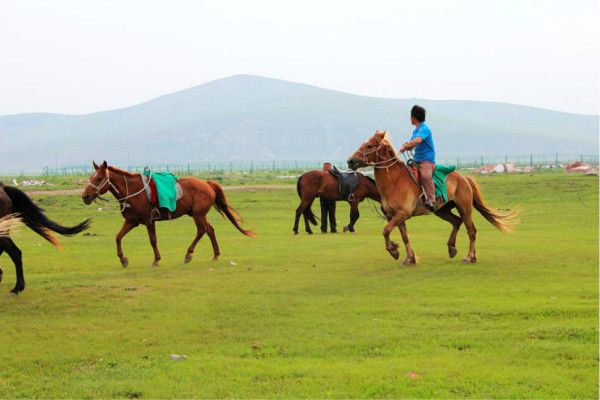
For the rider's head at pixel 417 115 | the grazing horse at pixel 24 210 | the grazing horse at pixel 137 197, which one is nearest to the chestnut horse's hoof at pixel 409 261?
the rider's head at pixel 417 115

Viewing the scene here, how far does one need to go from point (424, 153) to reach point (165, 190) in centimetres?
484

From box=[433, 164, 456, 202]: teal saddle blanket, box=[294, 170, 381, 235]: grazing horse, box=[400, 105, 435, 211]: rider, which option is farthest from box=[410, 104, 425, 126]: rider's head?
box=[294, 170, 381, 235]: grazing horse

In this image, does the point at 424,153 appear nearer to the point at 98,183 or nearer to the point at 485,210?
the point at 485,210

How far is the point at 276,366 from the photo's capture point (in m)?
8.77

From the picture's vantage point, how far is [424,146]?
1605 centimetres

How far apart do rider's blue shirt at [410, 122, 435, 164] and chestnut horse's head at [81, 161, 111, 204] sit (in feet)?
18.1

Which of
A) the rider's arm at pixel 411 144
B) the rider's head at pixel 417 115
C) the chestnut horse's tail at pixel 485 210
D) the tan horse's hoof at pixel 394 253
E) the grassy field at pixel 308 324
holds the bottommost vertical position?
the grassy field at pixel 308 324

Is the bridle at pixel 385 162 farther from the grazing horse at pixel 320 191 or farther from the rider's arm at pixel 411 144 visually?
the grazing horse at pixel 320 191

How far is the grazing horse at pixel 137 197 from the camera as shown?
53.7 feet

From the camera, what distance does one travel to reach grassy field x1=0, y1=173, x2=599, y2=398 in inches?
323

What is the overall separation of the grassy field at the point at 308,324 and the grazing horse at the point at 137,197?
81cm

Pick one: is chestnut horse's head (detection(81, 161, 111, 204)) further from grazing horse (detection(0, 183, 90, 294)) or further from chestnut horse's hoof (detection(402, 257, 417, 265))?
chestnut horse's hoof (detection(402, 257, 417, 265))

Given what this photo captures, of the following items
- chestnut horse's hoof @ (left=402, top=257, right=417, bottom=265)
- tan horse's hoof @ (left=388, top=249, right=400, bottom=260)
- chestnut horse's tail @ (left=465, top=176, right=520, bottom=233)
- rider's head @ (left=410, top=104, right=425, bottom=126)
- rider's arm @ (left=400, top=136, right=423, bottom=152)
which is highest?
rider's head @ (left=410, top=104, right=425, bottom=126)

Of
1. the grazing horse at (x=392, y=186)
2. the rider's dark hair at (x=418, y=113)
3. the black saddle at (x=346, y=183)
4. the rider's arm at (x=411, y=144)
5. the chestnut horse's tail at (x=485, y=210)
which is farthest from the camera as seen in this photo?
the black saddle at (x=346, y=183)
